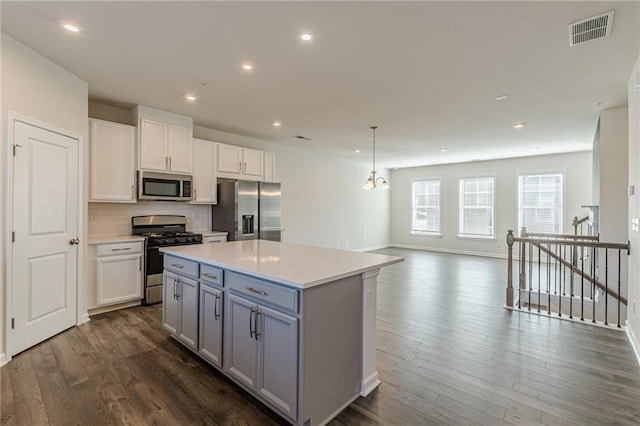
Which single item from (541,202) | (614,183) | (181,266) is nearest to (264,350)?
(181,266)

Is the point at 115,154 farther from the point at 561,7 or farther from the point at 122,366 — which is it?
the point at 561,7

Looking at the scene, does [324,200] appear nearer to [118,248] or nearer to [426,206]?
[426,206]

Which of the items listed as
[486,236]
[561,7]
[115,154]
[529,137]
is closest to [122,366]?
[115,154]

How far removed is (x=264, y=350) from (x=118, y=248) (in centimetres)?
293

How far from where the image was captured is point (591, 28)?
2.31 metres

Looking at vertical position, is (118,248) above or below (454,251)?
above

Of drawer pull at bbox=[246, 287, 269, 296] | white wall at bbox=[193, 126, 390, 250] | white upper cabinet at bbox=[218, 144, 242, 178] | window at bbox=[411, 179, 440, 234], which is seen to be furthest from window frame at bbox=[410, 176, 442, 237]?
drawer pull at bbox=[246, 287, 269, 296]

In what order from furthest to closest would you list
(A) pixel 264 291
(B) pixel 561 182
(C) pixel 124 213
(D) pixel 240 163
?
(B) pixel 561 182 → (D) pixel 240 163 → (C) pixel 124 213 → (A) pixel 264 291

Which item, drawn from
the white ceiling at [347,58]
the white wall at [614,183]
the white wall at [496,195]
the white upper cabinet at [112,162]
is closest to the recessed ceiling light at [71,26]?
the white ceiling at [347,58]

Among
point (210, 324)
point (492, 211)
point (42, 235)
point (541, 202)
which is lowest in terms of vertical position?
point (210, 324)

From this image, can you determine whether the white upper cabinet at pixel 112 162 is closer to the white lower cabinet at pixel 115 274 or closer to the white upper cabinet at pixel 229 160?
the white lower cabinet at pixel 115 274

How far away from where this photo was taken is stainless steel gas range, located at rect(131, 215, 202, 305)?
4.10m

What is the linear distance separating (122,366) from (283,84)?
3.10 m

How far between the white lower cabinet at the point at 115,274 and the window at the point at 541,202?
863 centimetres
